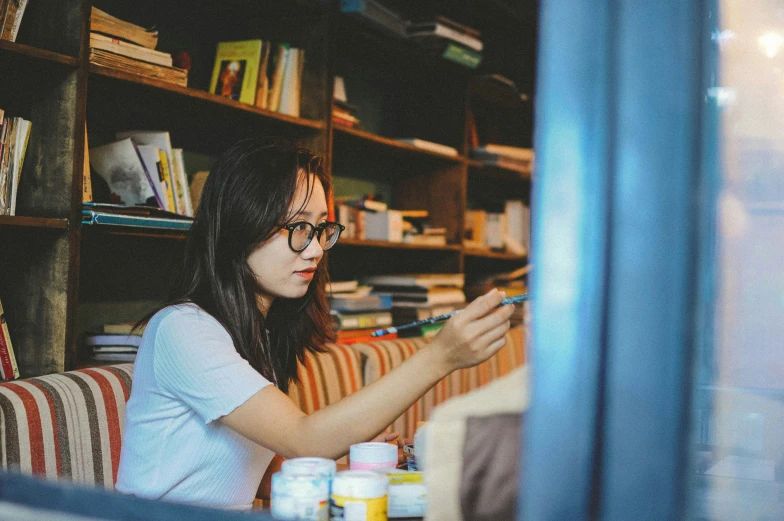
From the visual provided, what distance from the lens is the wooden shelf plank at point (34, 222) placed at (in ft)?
5.84

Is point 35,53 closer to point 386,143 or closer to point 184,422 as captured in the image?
point 184,422

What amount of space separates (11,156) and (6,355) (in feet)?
1.60

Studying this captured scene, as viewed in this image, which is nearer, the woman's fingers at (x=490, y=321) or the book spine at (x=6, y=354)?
the woman's fingers at (x=490, y=321)

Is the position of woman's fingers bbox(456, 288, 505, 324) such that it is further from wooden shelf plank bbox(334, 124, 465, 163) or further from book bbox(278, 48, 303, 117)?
wooden shelf plank bbox(334, 124, 465, 163)

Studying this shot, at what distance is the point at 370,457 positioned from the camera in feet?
3.38

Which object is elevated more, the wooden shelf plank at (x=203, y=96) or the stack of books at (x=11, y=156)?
the wooden shelf plank at (x=203, y=96)

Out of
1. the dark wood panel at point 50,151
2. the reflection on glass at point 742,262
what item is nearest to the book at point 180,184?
the dark wood panel at point 50,151

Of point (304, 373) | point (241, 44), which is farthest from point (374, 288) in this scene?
point (241, 44)

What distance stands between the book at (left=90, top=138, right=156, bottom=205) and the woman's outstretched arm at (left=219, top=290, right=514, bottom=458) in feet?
3.76

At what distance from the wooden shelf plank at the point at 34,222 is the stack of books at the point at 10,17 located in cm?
43

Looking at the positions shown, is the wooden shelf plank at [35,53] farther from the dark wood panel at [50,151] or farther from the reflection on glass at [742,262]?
the reflection on glass at [742,262]

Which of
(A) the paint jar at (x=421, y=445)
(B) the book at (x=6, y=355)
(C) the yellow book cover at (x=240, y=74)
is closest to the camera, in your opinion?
(A) the paint jar at (x=421, y=445)

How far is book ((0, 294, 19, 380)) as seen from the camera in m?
1.91

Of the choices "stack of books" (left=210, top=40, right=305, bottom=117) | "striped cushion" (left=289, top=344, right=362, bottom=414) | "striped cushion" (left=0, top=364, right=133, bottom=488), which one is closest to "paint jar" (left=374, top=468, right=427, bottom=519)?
"striped cushion" (left=0, top=364, right=133, bottom=488)
